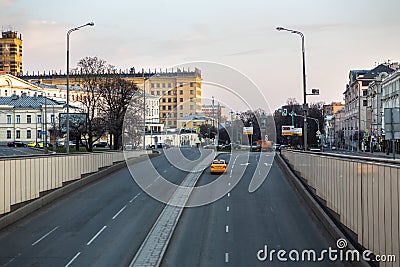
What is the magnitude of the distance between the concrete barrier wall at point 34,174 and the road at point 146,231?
1.08 metres

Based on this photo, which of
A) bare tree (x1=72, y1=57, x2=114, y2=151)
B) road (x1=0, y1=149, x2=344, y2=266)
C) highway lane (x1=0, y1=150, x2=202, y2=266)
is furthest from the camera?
bare tree (x1=72, y1=57, x2=114, y2=151)

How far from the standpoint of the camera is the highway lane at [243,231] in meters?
17.7

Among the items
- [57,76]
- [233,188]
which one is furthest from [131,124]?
[57,76]

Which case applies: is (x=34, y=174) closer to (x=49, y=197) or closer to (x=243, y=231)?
(x=49, y=197)

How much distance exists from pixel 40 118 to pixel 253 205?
80.1 m

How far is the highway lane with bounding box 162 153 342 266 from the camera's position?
17.7 meters

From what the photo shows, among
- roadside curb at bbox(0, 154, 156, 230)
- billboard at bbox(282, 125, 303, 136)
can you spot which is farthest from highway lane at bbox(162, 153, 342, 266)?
billboard at bbox(282, 125, 303, 136)

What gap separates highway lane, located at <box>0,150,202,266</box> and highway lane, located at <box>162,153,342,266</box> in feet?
6.01

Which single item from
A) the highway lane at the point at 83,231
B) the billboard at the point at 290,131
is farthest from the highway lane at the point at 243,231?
the billboard at the point at 290,131

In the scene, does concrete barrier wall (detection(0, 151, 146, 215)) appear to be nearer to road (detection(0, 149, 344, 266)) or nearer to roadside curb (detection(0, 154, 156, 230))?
roadside curb (detection(0, 154, 156, 230))

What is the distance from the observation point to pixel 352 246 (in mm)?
15391

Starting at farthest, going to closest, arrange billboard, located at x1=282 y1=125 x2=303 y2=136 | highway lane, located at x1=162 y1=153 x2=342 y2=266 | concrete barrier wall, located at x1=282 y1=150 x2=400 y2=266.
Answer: billboard, located at x1=282 y1=125 x2=303 y2=136 < highway lane, located at x1=162 y1=153 x2=342 y2=266 < concrete barrier wall, located at x1=282 y1=150 x2=400 y2=266

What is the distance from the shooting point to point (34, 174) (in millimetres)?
24797

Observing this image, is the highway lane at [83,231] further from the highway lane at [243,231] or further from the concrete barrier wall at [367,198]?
the concrete barrier wall at [367,198]
